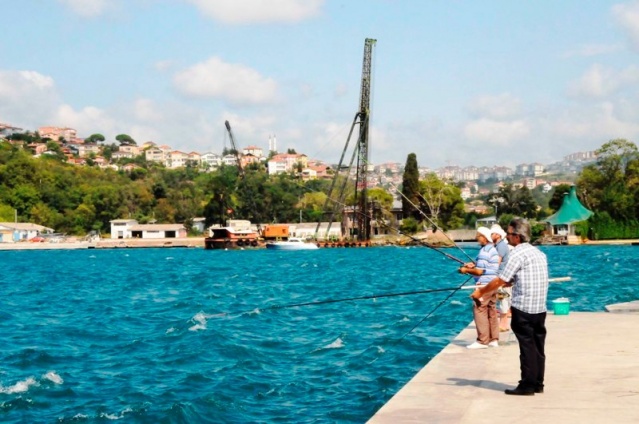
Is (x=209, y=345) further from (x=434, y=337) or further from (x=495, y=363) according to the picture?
(x=495, y=363)

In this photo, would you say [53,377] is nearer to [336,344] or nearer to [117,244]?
[336,344]

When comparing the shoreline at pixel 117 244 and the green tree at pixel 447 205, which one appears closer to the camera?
the green tree at pixel 447 205

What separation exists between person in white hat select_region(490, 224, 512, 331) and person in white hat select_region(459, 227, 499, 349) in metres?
0.09

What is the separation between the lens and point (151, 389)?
593 inches

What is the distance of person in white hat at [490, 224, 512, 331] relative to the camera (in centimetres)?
1369

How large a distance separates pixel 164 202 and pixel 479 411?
162539 millimetres

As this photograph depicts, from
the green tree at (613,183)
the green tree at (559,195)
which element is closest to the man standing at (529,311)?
the green tree at (613,183)

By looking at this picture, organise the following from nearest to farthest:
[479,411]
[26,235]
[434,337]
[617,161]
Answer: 1. [479,411]
2. [434,337]
3. [617,161]
4. [26,235]

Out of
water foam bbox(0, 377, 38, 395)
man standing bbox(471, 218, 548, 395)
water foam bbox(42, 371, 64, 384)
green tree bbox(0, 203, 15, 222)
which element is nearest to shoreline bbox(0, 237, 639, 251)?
green tree bbox(0, 203, 15, 222)

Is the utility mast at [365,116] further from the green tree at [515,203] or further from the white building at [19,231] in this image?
the white building at [19,231]

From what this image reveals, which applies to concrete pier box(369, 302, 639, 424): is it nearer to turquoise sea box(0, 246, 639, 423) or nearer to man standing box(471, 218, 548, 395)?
man standing box(471, 218, 548, 395)

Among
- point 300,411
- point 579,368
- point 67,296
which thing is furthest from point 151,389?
point 67,296

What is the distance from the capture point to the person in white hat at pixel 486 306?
1351cm

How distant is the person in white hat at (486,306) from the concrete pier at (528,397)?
253 mm
